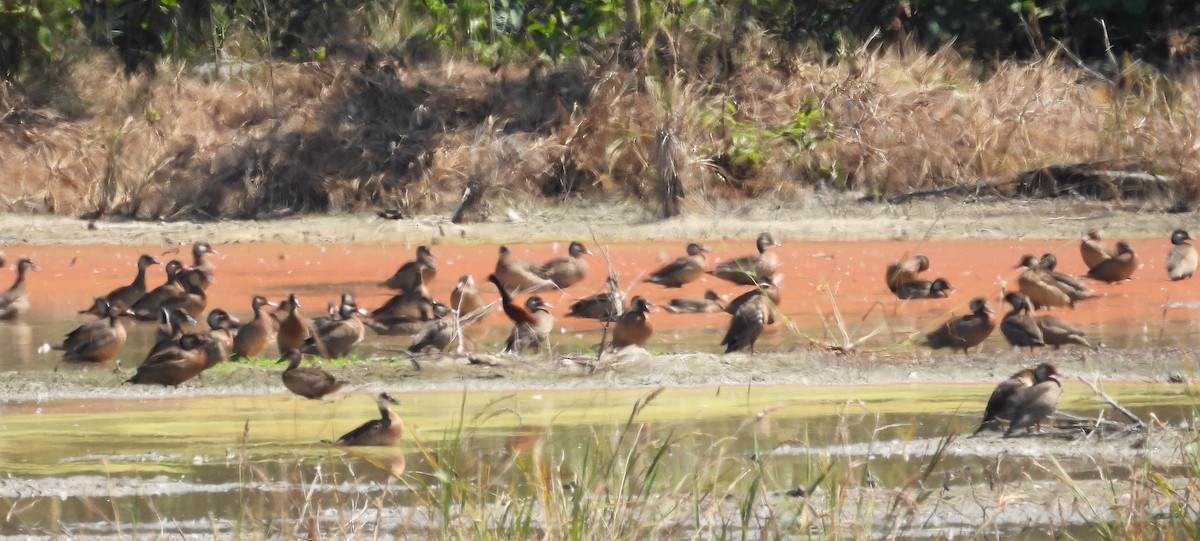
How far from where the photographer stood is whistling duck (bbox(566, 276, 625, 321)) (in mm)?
11992

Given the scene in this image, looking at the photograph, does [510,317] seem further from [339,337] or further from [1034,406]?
[1034,406]

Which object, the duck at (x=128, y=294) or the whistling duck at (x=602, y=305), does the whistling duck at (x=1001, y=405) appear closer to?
the whistling duck at (x=602, y=305)

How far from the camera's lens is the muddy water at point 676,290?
40.5ft

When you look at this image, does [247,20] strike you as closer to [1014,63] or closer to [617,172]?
[617,172]

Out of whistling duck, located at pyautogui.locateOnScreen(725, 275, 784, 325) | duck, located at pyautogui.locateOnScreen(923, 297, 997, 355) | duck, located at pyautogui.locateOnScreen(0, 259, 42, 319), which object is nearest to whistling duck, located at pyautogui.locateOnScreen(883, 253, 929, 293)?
whistling duck, located at pyautogui.locateOnScreen(725, 275, 784, 325)

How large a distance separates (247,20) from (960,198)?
37.5 ft

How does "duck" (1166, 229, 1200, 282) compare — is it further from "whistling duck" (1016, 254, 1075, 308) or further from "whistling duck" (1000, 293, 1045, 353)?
"whistling duck" (1000, 293, 1045, 353)

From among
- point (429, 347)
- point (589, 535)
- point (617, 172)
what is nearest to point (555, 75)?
point (617, 172)

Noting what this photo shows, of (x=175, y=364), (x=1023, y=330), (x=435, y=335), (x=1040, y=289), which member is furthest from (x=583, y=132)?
(x=175, y=364)

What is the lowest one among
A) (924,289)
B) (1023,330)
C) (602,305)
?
(924,289)

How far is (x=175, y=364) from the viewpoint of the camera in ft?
32.8

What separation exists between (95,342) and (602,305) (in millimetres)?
3693

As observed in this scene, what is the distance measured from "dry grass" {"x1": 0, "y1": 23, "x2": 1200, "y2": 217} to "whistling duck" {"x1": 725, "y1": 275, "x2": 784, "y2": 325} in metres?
4.69

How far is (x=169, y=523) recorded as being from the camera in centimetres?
668
